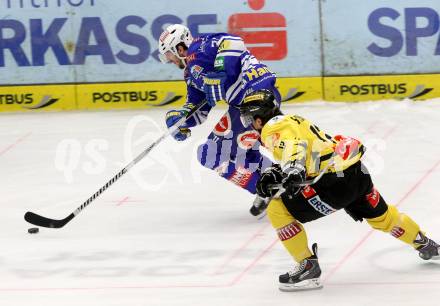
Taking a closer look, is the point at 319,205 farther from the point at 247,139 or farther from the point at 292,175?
the point at 247,139

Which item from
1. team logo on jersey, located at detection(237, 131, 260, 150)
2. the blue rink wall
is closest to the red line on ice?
team logo on jersey, located at detection(237, 131, 260, 150)

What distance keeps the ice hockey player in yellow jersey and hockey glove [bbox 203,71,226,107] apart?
1.20m

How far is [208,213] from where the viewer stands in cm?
654

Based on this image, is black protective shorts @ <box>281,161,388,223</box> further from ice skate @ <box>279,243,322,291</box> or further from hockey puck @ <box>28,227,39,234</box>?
hockey puck @ <box>28,227,39,234</box>

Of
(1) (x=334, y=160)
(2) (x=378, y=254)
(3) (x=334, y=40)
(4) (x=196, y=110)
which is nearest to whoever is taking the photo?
(1) (x=334, y=160)

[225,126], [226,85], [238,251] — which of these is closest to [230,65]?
[226,85]

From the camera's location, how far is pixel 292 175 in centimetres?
443

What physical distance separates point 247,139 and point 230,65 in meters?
0.48

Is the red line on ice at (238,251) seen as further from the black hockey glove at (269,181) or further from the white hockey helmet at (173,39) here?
the white hockey helmet at (173,39)

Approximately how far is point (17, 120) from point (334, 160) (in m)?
5.44

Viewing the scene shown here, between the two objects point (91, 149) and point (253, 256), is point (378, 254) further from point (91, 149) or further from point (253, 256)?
point (91, 149)

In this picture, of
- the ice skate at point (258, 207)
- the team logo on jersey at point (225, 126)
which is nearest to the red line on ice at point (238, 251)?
the ice skate at point (258, 207)

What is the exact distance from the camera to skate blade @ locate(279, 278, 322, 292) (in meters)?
4.77

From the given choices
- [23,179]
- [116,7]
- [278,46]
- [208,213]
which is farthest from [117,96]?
[208,213]
